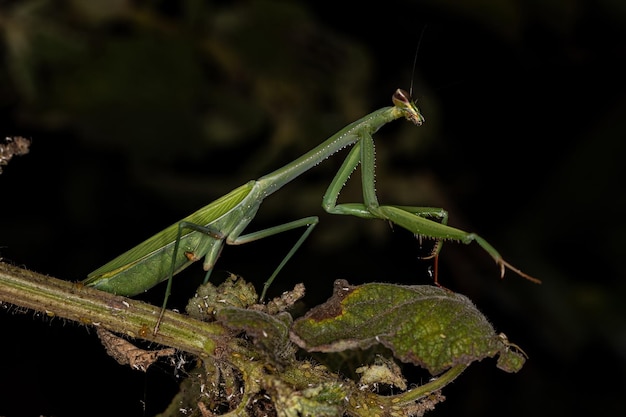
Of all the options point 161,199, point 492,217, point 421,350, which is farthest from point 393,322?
point 492,217

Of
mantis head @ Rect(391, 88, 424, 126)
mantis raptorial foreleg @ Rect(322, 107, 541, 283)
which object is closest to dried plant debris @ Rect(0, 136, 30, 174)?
mantis raptorial foreleg @ Rect(322, 107, 541, 283)

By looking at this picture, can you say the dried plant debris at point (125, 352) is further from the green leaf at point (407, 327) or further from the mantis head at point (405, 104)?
the mantis head at point (405, 104)

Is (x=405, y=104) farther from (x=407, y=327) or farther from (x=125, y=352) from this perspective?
(x=125, y=352)

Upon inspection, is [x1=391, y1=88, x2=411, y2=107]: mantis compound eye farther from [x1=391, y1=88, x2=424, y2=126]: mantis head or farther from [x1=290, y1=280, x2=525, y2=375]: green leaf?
[x1=290, y1=280, x2=525, y2=375]: green leaf

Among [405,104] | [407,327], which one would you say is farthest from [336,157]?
[407,327]

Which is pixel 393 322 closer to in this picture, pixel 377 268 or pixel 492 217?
pixel 377 268

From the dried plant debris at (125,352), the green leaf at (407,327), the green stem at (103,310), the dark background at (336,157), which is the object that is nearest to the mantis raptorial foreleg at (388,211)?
the green leaf at (407,327)
